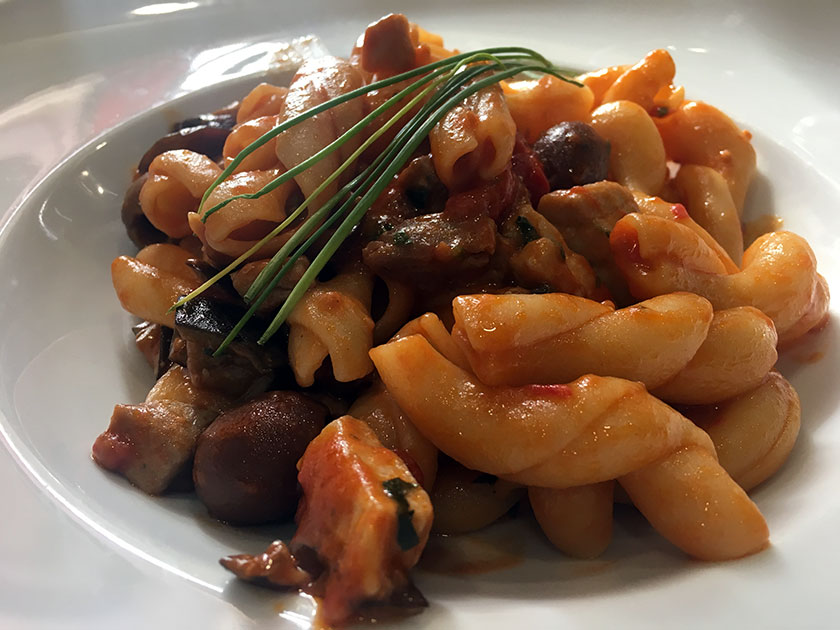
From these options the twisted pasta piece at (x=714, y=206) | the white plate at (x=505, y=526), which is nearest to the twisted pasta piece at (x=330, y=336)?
the white plate at (x=505, y=526)

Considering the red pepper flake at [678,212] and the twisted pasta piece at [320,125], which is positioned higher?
the twisted pasta piece at [320,125]

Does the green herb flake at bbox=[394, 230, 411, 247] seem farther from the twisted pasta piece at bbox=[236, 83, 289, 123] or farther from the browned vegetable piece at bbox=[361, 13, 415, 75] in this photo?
the twisted pasta piece at bbox=[236, 83, 289, 123]

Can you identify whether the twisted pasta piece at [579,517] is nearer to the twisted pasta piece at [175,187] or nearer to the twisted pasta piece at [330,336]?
the twisted pasta piece at [330,336]

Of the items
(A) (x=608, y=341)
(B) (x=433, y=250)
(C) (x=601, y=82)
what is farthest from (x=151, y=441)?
(C) (x=601, y=82)

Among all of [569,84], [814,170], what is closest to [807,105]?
[814,170]

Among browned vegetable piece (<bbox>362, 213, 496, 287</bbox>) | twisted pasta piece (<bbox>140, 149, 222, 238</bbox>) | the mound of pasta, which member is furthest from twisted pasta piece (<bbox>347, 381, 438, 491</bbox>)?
twisted pasta piece (<bbox>140, 149, 222, 238</bbox>)

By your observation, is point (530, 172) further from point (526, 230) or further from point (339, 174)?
point (339, 174)

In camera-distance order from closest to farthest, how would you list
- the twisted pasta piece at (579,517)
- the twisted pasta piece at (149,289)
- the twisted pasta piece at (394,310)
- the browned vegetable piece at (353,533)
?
1. the browned vegetable piece at (353,533)
2. the twisted pasta piece at (579,517)
3. the twisted pasta piece at (394,310)
4. the twisted pasta piece at (149,289)
